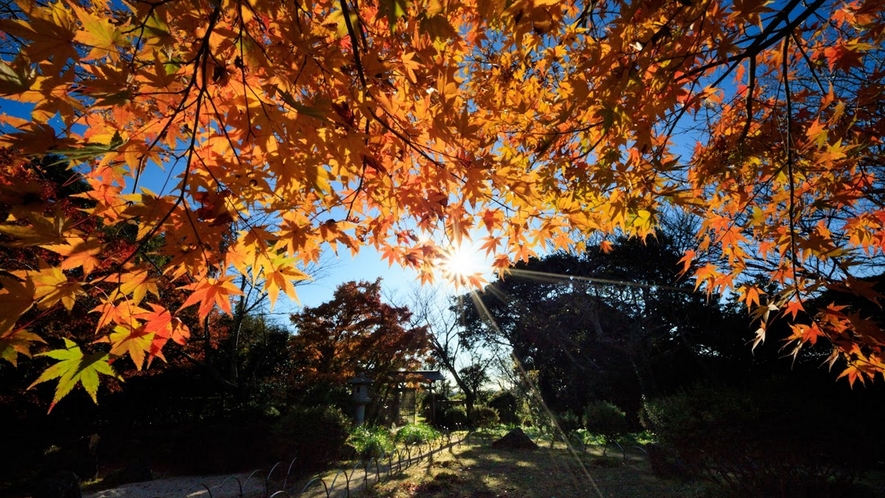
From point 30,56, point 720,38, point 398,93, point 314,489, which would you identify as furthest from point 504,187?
point 314,489

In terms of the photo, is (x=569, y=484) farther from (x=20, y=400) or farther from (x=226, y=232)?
(x=20, y=400)

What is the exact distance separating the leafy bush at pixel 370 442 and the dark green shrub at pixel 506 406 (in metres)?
5.92

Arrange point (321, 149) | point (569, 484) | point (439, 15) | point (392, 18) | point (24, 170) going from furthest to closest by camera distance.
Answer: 1. point (569, 484)
2. point (24, 170)
3. point (321, 149)
4. point (439, 15)
5. point (392, 18)

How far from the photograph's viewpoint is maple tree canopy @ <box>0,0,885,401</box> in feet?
3.39

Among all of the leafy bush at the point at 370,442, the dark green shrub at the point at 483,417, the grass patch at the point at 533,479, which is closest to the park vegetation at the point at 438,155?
the grass patch at the point at 533,479

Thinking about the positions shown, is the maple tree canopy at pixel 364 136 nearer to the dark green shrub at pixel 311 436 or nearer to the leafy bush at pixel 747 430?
the leafy bush at pixel 747 430

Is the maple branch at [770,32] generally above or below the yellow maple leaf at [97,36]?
above

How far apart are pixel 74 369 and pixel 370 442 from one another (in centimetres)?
911

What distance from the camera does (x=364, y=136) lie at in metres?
1.38

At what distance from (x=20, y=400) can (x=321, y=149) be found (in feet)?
32.1

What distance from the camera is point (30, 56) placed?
94 cm

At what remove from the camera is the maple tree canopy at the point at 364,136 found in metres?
1.03

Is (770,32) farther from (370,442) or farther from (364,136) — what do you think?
(370,442)

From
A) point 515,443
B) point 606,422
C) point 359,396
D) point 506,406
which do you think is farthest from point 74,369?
point 506,406
